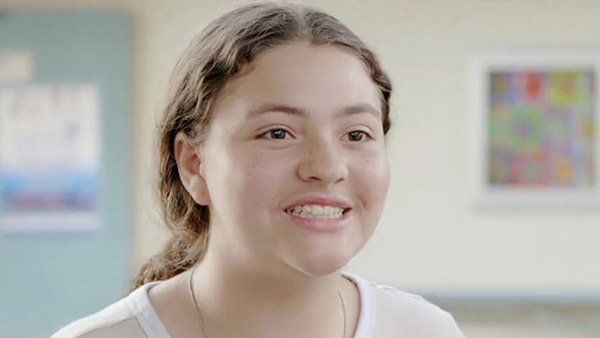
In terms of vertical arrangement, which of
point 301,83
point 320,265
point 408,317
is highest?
point 301,83

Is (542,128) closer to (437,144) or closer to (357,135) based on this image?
(437,144)

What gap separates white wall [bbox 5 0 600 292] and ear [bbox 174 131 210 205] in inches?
138

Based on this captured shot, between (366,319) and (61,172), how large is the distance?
12.3ft

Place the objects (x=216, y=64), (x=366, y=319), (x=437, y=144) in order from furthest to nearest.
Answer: (x=437, y=144) → (x=366, y=319) → (x=216, y=64)

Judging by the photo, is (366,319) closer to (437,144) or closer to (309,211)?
(309,211)

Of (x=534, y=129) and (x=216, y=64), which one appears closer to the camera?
(x=216, y=64)

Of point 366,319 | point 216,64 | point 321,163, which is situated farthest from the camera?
point 366,319

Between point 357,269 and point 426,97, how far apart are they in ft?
2.82

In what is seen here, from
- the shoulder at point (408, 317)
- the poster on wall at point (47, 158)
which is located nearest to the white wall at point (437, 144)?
the poster on wall at point (47, 158)

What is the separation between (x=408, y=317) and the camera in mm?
1426

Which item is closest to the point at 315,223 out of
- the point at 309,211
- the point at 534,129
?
the point at 309,211

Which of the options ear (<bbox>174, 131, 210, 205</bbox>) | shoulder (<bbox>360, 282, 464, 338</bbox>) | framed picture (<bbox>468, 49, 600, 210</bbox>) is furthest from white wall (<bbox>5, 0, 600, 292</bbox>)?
ear (<bbox>174, 131, 210, 205</bbox>)

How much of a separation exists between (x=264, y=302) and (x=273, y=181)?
0.20m

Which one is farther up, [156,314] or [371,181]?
[371,181]
